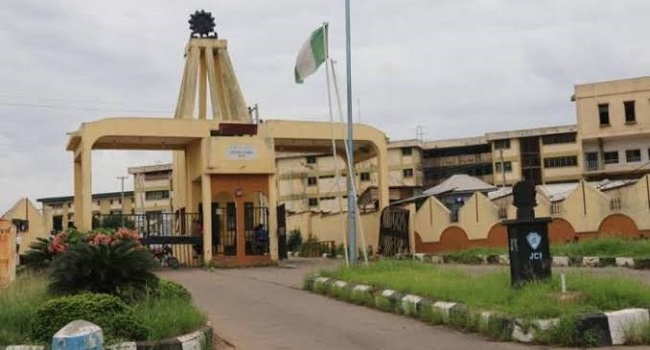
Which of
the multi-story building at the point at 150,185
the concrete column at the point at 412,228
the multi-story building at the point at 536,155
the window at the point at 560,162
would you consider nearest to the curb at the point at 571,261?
the concrete column at the point at 412,228

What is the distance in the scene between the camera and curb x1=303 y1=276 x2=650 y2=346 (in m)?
8.45

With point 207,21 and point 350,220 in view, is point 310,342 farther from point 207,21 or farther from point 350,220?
point 207,21

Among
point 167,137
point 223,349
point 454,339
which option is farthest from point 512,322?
point 167,137

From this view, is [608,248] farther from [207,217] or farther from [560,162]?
[560,162]

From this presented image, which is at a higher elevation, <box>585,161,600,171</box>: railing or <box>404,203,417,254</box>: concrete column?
<box>585,161,600,171</box>: railing

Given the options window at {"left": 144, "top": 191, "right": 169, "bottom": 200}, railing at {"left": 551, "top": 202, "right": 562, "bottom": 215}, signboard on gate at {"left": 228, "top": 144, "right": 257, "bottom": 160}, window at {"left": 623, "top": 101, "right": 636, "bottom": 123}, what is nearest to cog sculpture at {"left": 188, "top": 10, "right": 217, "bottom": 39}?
signboard on gate at {"left": 228, "top": 144, "right": 257, "bottom": 160}

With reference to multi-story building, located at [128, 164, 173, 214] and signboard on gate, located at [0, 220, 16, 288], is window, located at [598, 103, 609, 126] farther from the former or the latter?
multi-story building, located at [128, 164, 173, 214]

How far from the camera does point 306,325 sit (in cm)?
1095

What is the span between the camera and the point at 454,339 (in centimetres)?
924

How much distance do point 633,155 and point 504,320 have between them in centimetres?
4729

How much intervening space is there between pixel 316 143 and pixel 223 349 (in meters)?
21.2

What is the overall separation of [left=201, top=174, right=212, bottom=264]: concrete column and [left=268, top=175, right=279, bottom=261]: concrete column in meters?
2.14

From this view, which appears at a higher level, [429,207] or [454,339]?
[429,207]

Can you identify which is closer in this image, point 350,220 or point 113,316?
point 113,316
